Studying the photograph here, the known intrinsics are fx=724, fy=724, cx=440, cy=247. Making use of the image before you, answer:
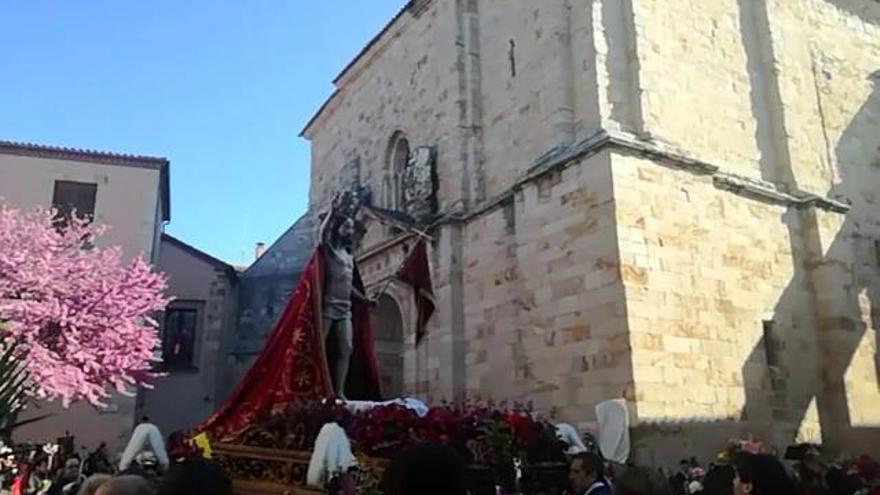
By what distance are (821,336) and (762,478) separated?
9749 millimetres

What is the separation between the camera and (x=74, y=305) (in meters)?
15.4

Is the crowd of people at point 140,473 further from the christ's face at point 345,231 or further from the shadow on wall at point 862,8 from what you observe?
the shadow on wall at point 862,8

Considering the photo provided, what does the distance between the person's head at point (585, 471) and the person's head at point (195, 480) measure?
2.19 m

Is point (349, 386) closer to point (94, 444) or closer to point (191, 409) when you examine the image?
point (94, 444)

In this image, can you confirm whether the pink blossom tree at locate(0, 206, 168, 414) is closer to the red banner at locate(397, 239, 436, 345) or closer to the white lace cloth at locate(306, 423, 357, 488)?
the red banner at locate(397, 239, 436, 345)

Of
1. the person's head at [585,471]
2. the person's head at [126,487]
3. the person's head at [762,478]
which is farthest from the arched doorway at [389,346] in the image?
the person's head at [126,487]

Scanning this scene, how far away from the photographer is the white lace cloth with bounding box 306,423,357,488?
14.6 feet

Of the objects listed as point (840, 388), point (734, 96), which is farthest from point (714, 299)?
point (734, 96)

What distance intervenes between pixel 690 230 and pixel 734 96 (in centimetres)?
313

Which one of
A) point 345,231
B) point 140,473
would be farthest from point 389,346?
point 140,473

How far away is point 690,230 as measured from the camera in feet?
33.8

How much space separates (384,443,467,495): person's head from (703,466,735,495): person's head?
7.69 ft

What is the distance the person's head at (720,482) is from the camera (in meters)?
3.78

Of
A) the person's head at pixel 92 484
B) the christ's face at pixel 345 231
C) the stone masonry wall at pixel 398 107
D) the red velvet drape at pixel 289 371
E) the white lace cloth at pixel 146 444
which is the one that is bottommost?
the person's head at pixel 92 484
